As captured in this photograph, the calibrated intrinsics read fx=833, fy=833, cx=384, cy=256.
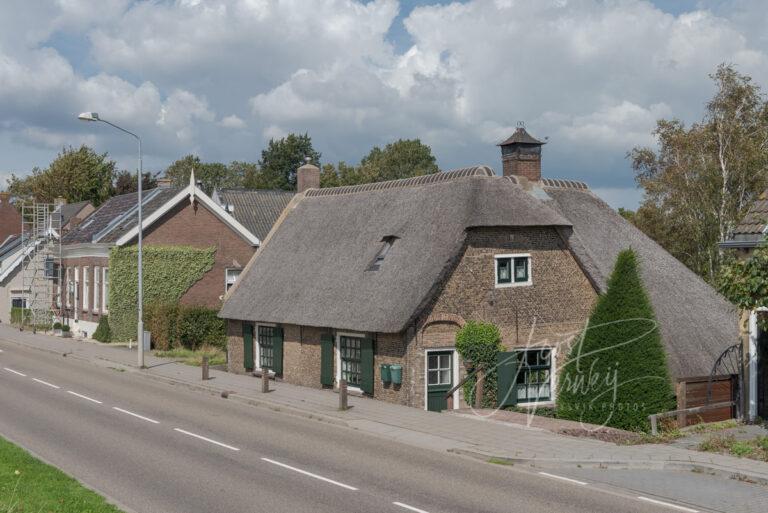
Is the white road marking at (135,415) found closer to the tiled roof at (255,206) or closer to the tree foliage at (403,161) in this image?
the tiled roof at (255,206)

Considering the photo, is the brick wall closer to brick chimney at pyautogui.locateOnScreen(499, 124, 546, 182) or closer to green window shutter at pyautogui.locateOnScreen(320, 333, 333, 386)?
green window shutter at pyautogui.locateOnScreen(320, 333, 333, 386)

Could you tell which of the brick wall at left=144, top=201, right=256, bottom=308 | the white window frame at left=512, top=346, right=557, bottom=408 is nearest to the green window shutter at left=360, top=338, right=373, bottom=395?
the white window frame at left=512, top=346, right=557, bottom=408

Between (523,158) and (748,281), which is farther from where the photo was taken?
(523,158)

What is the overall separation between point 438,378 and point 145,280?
78.4 feet

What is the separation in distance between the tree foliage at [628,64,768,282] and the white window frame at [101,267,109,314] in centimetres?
2892

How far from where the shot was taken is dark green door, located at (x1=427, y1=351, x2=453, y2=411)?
Result: 80.0ft

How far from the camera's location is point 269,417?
22.7 m

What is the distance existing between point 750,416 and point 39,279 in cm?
4731

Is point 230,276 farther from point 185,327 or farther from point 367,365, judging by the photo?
point 367,365

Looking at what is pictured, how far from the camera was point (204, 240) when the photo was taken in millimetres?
45500

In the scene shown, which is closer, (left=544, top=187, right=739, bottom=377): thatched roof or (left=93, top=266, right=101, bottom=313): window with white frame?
(left=544, top=187, right=739, bottom=377): thatched roof

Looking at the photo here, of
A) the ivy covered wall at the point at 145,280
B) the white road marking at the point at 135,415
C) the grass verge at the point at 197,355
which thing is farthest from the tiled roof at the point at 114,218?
the white road marking at the point at 135,415

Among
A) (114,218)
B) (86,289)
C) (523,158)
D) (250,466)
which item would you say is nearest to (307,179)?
(523,158)

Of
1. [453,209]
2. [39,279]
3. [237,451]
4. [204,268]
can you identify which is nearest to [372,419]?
[237,451]
